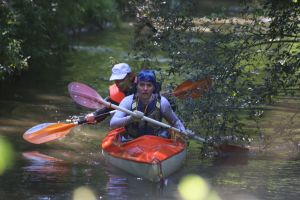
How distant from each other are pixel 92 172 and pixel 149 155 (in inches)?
42.4

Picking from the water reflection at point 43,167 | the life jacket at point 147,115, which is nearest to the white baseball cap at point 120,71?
the life jacket at point 147,115

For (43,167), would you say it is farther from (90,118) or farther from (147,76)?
(147,76)

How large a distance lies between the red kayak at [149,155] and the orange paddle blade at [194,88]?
0.56 meters

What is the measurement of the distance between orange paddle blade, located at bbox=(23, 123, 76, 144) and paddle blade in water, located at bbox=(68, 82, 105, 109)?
0.47m

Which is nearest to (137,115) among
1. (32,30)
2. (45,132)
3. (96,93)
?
(96,93)

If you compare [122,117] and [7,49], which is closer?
[122,117]

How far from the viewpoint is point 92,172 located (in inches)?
331

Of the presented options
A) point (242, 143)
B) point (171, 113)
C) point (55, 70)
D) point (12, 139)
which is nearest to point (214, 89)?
point (171, 113)

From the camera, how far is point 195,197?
7.17 meters

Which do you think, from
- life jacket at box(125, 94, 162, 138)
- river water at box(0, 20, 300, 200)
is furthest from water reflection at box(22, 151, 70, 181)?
life jacket at box(125, 94, 162, 138)

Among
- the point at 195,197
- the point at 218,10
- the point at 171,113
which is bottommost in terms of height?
the point at 195,197

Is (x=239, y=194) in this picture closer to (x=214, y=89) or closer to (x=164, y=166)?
(x=164, y=166)

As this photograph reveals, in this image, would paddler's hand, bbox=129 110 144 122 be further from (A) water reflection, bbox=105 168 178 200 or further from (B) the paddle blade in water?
(B) the paddle blade in water

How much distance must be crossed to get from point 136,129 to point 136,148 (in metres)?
0.55
